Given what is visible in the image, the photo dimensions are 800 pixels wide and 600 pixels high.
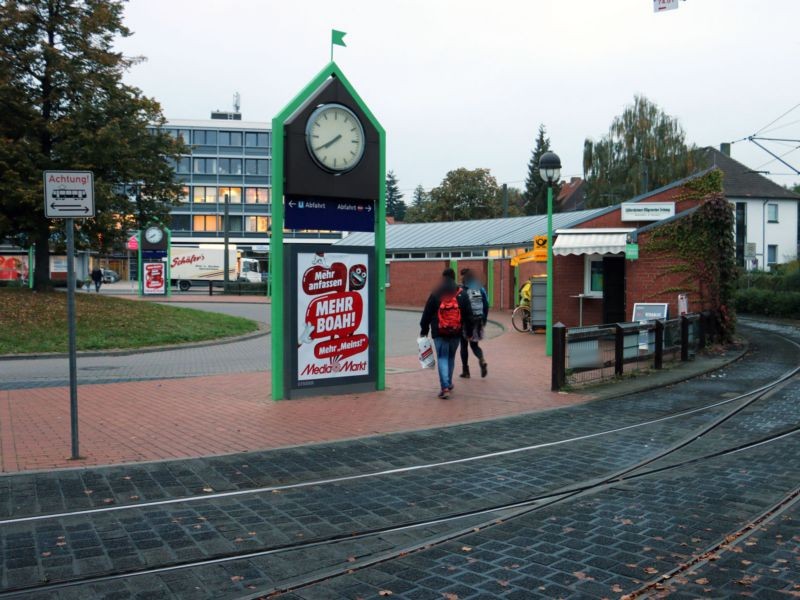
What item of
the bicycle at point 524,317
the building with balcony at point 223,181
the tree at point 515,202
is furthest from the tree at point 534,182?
the bicycle at point 524,317

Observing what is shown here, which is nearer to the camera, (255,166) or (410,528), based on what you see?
(410,528)

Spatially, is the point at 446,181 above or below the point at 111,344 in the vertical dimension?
above

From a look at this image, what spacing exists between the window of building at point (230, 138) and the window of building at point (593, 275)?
62044 millimetres

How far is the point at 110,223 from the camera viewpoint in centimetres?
2173

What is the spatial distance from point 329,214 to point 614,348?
18.2 feet

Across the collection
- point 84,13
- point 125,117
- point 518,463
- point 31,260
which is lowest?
point 518,463

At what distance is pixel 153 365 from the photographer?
1527 centimetres

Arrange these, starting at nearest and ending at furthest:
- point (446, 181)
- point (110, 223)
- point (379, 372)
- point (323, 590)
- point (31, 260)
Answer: point (323, 590)
point (379, 372)
point (110, 223)
point (31, 260)
point (446, 181)

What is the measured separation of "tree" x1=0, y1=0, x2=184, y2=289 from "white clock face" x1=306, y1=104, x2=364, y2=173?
1224 cm

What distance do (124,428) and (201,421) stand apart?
2.91 feet

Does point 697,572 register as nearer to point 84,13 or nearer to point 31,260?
point 84,13

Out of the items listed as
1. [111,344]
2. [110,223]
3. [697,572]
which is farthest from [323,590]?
[110,223]

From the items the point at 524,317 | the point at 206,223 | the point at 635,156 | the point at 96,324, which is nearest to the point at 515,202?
the point at 635,156

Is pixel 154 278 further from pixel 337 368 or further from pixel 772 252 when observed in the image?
pixel 772 252
